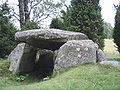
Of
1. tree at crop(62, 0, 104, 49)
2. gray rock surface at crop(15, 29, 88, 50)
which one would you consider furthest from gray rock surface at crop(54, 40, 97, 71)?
tree at crop(62, 0, 104, 49)

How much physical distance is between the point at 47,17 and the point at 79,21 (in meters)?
10.8

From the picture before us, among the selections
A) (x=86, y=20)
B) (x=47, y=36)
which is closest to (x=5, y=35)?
(x=86, y=20)

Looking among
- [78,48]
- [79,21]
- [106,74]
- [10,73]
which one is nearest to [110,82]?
[106,74]

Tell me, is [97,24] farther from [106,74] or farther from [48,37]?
[106,74]

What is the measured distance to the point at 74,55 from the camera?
9.55 meters

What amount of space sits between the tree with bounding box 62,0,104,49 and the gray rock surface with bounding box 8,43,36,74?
3.27 m

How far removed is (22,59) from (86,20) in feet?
15.5

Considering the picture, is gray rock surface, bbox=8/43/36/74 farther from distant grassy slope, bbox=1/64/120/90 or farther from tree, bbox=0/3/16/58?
distant grassy slope, bbox=1/64/120/90

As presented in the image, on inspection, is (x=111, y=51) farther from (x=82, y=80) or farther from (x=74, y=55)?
(x=82, y=80)

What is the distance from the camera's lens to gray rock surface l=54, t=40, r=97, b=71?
9438mm

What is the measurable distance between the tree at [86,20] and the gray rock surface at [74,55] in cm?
440

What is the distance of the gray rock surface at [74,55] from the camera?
31.0ft

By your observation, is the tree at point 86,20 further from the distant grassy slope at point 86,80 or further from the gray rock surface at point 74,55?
the distant grassy slope at point 86,80

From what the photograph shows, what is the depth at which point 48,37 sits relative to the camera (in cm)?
1052
